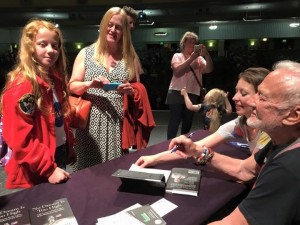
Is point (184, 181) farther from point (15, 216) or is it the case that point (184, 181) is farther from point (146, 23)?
point (146, 23)

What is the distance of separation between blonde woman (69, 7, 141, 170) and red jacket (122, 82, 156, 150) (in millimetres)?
42

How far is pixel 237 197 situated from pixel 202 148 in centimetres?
34

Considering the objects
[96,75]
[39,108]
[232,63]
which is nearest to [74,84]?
[96,75]

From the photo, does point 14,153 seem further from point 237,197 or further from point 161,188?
point 237,197

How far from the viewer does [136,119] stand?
213 cm

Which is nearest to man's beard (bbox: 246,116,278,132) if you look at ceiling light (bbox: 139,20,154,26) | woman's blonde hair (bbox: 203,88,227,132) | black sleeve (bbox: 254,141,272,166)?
black sleeve (bbox: 254,141,272,166)

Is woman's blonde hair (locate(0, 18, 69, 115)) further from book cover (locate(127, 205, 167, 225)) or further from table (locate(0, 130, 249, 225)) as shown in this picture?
book cover (locate(127, 205, 167, 225))

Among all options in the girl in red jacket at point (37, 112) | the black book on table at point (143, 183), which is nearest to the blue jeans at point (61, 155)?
the girl in red jacket at point (37, 112)

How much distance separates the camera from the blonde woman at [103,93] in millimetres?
1985

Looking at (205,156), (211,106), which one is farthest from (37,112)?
(211,106)

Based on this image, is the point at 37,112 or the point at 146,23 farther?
the point at 146,23

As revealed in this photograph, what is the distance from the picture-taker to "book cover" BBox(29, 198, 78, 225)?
1083mm

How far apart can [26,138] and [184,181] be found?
744 mm

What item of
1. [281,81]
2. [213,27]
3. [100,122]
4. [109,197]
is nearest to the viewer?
[281,81]
